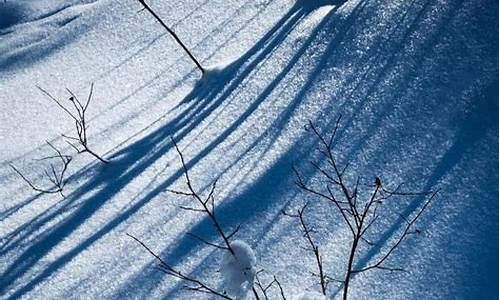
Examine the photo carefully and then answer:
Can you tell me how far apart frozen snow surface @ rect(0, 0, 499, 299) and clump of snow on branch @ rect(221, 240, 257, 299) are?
0.02 metres

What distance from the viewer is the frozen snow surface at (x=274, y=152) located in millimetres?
2352

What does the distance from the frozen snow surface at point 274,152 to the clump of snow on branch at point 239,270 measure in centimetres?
2

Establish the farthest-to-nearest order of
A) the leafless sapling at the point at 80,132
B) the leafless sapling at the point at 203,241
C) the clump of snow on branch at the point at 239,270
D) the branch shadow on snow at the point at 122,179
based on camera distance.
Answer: the leafless sapling at the point at 80,132 → the branch shadow on snow at the point at 122,179 → the clump of snow on branch at the point at 239,270 → the leafless sapling at the point at 203,241

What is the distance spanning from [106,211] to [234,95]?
1.08m

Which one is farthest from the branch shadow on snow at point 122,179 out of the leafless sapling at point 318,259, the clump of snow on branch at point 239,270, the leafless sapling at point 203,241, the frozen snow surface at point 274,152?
the clump of snow on branch at point 239,270

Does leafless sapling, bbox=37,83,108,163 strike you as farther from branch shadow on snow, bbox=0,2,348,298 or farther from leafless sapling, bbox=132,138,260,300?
leafless sapling, bbox=132,138,260,300

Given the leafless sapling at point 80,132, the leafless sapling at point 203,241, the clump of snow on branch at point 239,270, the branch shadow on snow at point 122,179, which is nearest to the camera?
the leafless sapling at point 203,241

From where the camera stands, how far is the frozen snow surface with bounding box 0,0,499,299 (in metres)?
2.35

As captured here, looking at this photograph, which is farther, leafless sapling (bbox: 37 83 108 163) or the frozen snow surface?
leafless sapling (bbox: 37 83 108 163)

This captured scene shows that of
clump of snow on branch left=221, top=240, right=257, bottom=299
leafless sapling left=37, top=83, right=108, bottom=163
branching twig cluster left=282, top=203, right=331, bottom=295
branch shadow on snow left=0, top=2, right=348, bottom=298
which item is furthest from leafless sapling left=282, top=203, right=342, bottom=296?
leafless sapling left=37, top=83, right=108, bottom=163

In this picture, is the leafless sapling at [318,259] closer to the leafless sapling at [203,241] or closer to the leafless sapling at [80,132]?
the leafless sapling at [203,241]

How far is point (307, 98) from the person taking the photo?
10.8 feet

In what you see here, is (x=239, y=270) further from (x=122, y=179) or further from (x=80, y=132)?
(x=80, y=132)

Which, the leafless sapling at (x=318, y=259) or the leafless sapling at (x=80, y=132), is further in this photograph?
the leafless sapling at (x=80, y=132)
